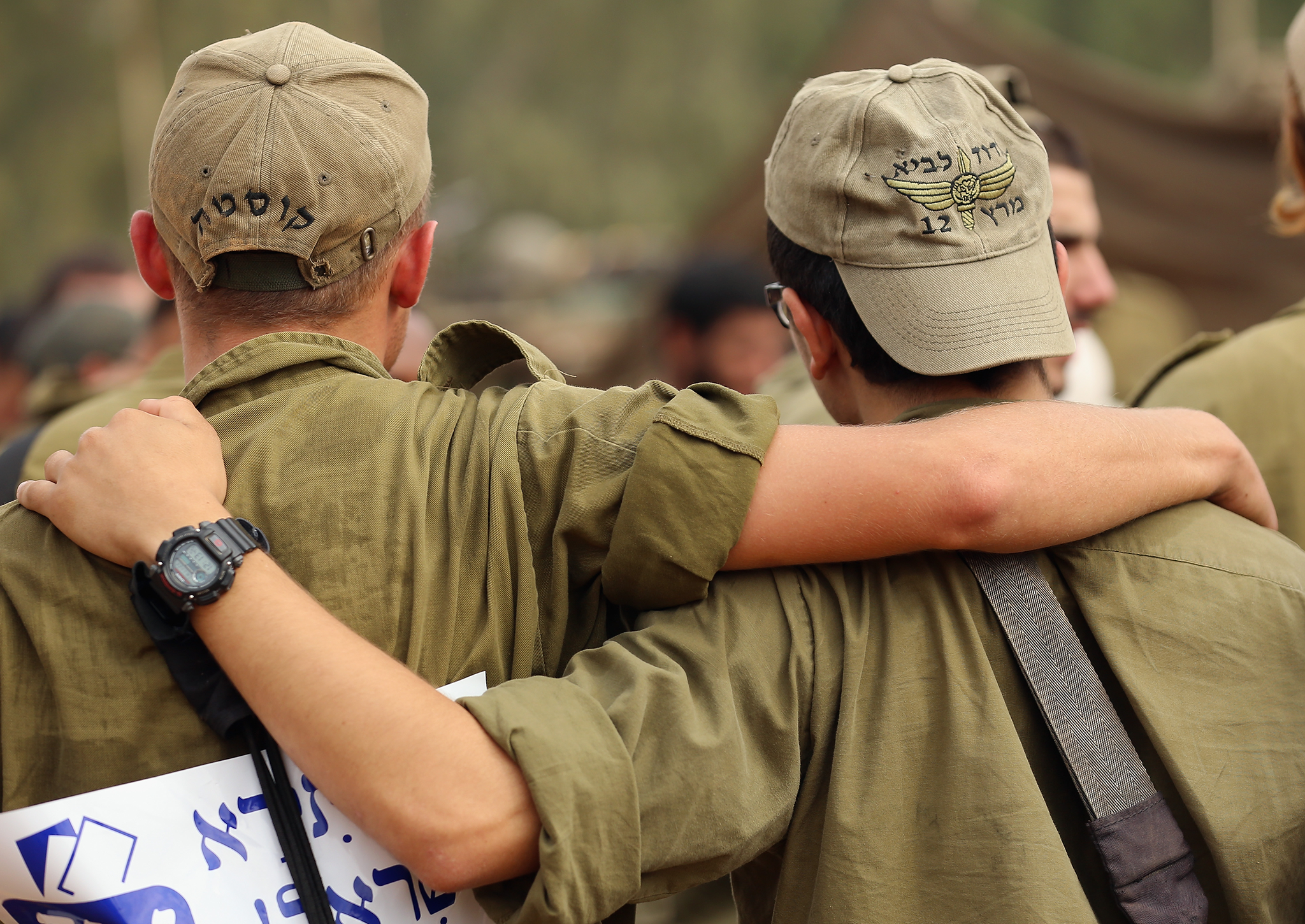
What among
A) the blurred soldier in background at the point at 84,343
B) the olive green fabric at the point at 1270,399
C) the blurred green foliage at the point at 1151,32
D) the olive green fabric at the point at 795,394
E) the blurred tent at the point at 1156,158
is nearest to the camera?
the olive green fabric at the point at 1270,399

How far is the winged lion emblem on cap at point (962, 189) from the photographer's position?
1.63 m

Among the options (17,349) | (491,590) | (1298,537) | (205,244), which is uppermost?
(205,244)

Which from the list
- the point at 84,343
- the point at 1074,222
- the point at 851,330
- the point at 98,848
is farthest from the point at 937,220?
the point at 84,343

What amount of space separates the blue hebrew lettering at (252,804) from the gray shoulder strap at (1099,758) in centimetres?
98

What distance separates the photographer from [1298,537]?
2.27 meters

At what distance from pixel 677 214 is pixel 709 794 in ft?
101

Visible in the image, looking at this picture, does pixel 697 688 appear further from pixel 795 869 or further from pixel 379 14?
pixel 379 14

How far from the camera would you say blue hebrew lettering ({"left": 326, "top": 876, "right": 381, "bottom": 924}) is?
1.43m

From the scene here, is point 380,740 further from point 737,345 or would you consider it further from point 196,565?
point 737,345

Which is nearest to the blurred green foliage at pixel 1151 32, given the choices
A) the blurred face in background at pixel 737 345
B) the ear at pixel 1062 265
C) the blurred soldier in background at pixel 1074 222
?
the blurred face in background at pixel 737 345

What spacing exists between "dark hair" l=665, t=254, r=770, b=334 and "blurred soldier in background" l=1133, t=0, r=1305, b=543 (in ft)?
8.72

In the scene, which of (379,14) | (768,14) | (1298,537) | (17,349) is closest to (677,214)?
(768,14)

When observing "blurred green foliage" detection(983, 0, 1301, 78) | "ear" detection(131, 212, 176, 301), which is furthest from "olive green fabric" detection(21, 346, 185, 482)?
"blurred green foliage" detection(983, 0, 1301, 78)

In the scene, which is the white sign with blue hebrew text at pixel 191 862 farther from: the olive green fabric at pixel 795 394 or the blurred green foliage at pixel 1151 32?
the blurred green foliage at pixel 1151 32
